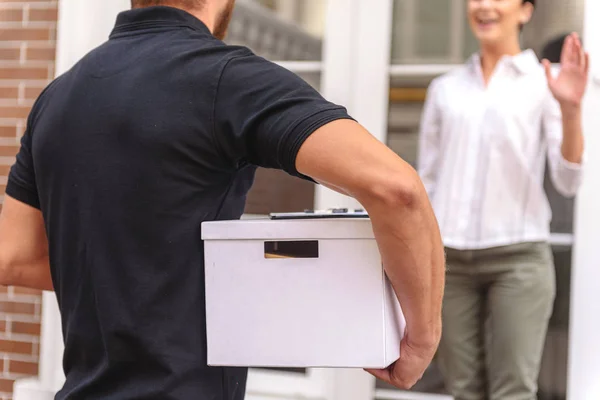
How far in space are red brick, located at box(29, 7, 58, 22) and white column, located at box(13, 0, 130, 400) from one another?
0.06 m

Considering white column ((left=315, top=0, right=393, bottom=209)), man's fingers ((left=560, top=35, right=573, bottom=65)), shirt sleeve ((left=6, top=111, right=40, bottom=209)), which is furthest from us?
white column ((left=315, top=0, right=393, bottom=209))

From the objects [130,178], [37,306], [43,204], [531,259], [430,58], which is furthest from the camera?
[37,306]

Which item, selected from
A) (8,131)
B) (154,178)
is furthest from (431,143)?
(154,178)

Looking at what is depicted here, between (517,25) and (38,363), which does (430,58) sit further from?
(38,363)

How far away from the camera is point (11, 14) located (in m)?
3.17

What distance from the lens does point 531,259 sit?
257 centimetres

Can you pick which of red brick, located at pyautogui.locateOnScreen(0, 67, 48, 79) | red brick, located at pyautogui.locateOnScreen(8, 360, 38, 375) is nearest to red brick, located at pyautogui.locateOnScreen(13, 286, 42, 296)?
red brick, located at pyautogui.locateOnScreen(8, 360, 38, 375)

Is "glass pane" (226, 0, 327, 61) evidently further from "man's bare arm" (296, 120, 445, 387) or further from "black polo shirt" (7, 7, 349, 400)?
"man's bare arm" (296, 120, 445, 387)

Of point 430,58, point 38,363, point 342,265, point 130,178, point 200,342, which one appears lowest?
point 38,363

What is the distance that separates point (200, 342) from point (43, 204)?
13.3 inches

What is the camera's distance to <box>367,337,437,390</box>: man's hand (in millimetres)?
1195

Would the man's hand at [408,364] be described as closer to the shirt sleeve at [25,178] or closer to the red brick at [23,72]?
the shirt sleeve at [25,178]

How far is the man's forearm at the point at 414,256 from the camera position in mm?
1043

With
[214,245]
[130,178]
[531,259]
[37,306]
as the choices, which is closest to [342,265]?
[214,245]
